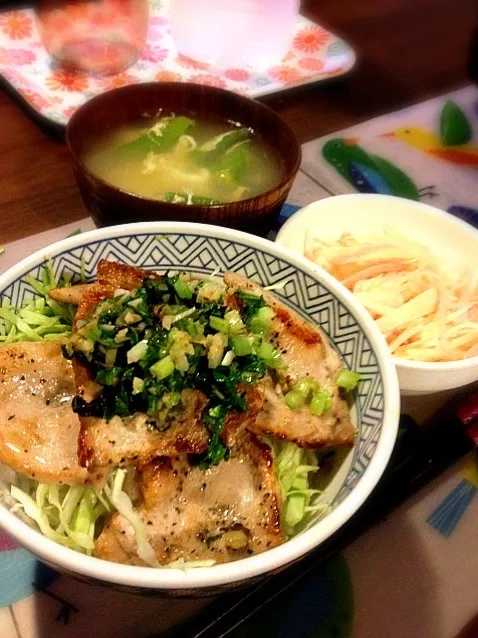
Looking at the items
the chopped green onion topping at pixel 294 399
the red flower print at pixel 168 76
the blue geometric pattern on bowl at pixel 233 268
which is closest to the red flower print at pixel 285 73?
the red flower print at pixel 168 76

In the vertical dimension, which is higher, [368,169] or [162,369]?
[162,369]

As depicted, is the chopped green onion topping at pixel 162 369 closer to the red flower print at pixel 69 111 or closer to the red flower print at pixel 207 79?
the red flower print at pixel 69 111

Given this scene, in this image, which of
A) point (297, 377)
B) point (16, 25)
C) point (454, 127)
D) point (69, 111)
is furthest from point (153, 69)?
point (297, 377)

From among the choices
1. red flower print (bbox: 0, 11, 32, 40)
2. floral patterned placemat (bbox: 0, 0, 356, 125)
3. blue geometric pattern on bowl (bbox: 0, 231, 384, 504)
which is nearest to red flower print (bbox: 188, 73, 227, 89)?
floral patterned placemat (bbox: 0, 0, 356, 125)

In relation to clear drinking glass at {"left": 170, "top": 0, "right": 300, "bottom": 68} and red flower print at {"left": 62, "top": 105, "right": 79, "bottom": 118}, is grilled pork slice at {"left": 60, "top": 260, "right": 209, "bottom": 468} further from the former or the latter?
clear drinking glass at {"left": 170, "top": 0, "right": 300, "bottom": 68}

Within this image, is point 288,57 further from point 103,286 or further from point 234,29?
point 103,286

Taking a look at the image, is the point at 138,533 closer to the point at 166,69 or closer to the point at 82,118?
the point at 82,118
